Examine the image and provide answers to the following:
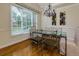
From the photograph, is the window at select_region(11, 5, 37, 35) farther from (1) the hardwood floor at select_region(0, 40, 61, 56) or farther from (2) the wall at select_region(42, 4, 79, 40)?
(2) the wall at select_region(42, 4, 79, 40)

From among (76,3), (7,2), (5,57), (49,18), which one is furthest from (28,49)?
(76,3)

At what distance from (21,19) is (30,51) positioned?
0.57m

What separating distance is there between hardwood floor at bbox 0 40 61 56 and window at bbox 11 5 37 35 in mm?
248

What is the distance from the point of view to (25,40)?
167 centimetres

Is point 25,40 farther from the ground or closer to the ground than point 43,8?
closer to the ground

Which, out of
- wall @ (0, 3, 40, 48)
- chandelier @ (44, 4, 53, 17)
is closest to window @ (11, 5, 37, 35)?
wall @ (0, 3, 40, 48)

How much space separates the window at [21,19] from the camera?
62.5 inches

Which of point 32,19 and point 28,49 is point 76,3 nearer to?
point 32,19

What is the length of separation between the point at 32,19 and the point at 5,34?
53 centimetres

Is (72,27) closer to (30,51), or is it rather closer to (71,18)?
(71,18)

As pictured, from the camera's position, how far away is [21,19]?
5.24ft

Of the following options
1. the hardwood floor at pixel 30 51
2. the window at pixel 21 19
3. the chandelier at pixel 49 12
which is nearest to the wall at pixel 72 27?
the chandelier at pixel 49 12

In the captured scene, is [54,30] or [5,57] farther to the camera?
[54,30]

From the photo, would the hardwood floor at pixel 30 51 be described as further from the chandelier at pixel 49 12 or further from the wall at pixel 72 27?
the chandelier at pixel 49 12
